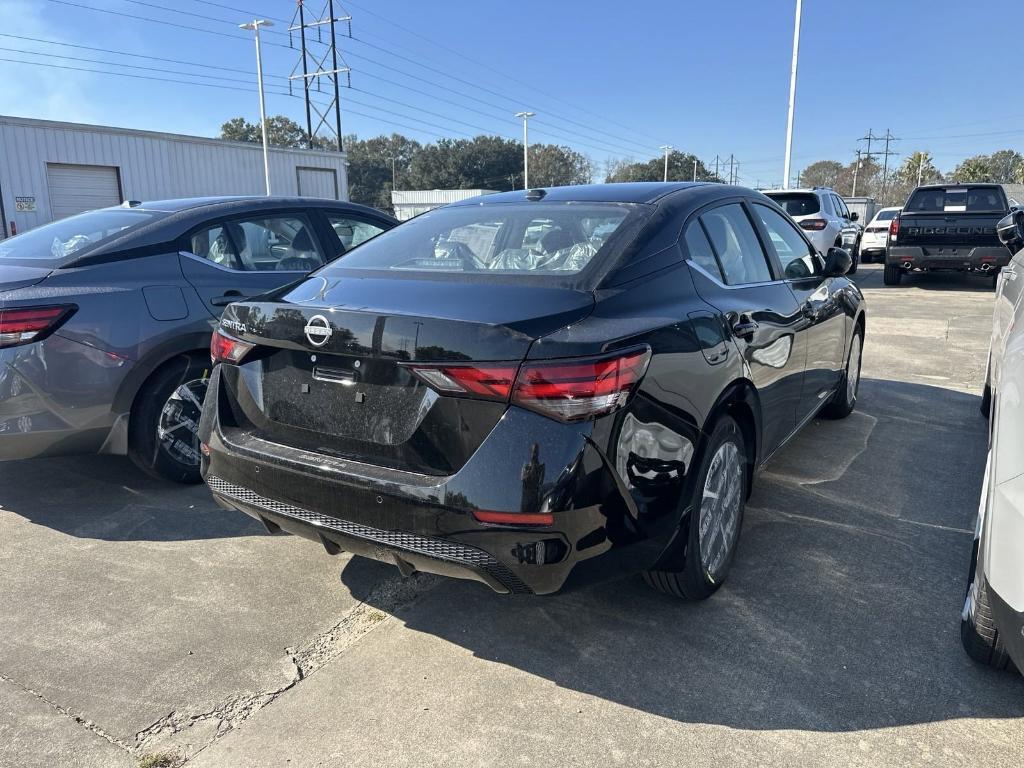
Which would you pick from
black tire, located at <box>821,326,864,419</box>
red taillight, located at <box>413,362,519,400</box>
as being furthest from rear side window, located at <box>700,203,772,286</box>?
black tire, located at <box>821,326,864,419</box>

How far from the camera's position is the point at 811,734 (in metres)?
2.26

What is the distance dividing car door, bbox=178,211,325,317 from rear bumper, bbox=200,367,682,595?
2111 mm

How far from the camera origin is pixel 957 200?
532 inches

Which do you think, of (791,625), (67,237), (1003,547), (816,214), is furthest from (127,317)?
(816,214)

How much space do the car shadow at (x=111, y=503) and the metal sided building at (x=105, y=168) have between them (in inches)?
812

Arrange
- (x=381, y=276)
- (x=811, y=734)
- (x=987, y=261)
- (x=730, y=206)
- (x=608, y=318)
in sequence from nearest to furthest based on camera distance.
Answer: (x=811, y=734), (x=608, y=318), (x=381, y=276), (x=730, y=206), (x=987, y=261)

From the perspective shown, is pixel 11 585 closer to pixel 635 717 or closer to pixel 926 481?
pixel 635 717

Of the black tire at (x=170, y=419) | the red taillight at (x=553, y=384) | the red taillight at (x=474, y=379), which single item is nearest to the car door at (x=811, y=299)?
the red taillight at (x=553, y=384)

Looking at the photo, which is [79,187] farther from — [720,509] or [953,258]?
[720,509]

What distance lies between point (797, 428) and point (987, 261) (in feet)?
34.3

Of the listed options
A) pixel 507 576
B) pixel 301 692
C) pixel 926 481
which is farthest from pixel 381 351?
pixel 926 481

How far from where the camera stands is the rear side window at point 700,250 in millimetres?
3055

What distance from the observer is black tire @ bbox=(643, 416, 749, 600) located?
2.64 meters

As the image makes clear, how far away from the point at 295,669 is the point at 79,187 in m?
25.6
